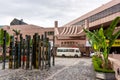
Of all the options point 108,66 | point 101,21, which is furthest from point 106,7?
point 108,66

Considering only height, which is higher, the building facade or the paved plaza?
the building facade

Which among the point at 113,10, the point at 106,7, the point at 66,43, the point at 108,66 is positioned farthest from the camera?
the point at 66,43

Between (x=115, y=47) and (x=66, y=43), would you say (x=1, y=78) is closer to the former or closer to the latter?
(x=115, y=47)

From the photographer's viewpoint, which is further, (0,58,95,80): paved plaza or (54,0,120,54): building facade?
(54,0,120,54): building facade

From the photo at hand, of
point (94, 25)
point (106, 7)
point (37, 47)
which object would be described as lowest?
point (37, 47)

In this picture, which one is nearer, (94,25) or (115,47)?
(115,47)

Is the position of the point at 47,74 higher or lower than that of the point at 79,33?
lower

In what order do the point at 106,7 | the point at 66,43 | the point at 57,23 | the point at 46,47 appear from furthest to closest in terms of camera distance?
the point at 57,23, the point at 66,43, the point at 106,7, the point at 46,47

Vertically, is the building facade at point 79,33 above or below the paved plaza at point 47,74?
above

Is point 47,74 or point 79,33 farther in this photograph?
point 79,33

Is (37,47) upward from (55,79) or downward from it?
upward

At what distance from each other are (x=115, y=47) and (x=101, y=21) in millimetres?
6934

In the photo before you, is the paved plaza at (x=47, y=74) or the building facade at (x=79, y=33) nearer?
the paved plaza at (x=47, y=74)

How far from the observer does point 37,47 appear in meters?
25.5
